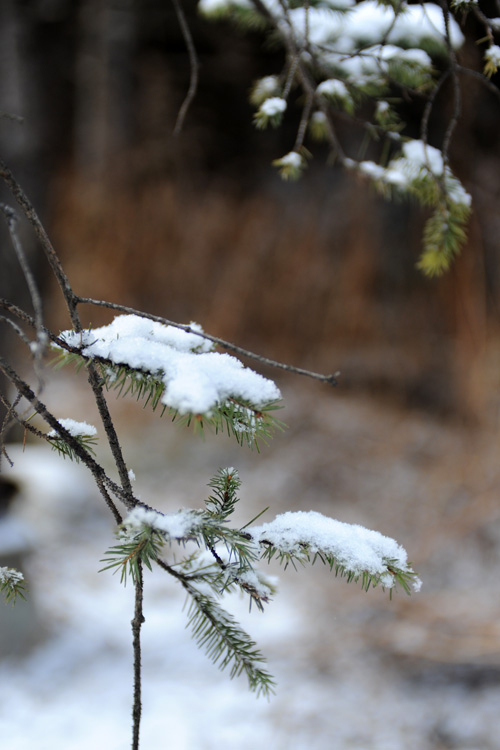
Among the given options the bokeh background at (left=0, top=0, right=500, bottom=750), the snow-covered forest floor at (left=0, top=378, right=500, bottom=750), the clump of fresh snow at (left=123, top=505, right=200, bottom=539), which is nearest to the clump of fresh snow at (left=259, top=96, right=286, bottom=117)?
the clump of fresh snow at (left=123, top=505, right=200, bottom=539)

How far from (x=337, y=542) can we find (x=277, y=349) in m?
2.06

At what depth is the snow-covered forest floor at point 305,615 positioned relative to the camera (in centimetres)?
132

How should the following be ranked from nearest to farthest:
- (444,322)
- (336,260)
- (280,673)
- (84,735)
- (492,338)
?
(84,735) → (280,673) → (492,338) → (444,322) → (336,260)

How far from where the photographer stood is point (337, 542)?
0.44 metres

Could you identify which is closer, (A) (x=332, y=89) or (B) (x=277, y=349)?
(A) (x=332, y=89)

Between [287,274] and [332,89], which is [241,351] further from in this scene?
[287,274]

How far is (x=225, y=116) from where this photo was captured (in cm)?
226

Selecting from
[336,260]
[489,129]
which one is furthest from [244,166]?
[489,129]

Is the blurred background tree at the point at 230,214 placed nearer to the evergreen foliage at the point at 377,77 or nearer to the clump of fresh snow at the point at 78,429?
the evergreen foliage at the point at 377,77

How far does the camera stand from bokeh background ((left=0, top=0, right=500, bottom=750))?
1.43 metres

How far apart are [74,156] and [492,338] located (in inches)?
68.4

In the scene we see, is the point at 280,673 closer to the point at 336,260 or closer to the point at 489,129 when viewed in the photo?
the point at 336,260

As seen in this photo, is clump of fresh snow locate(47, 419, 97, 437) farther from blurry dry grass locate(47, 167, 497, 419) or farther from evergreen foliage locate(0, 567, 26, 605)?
blurry dry grass locate(47, 167, 497, 419)

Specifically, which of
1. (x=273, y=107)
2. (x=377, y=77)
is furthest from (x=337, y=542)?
(x=377, y=77)
